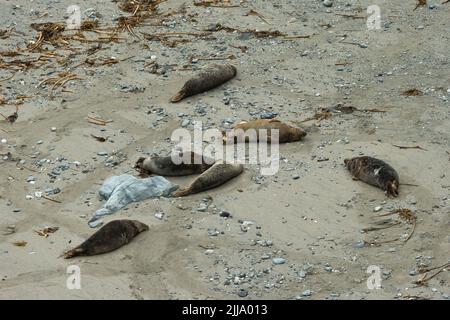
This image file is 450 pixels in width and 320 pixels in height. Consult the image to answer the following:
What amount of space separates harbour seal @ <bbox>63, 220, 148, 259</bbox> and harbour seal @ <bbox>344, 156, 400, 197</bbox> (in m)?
1.79

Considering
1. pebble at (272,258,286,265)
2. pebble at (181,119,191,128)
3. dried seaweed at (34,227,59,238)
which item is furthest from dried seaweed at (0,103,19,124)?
pebble at (272,258,286,265)

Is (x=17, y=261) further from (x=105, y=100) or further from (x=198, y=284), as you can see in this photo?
(x=105, y=100)

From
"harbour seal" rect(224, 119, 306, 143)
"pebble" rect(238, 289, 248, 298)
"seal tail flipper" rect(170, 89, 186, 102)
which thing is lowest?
"seal tail flipper" rect(170, 89, 186, 102)

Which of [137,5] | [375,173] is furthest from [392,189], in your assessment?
[137,5]

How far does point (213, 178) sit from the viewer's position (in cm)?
683

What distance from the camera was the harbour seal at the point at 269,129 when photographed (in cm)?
739

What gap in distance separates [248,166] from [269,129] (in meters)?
0.52

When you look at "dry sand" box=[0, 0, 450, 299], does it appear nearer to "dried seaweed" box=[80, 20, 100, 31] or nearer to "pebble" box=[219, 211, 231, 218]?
"pebble" box=[219, 211, 231, 218]

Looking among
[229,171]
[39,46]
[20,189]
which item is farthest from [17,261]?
[39,46]

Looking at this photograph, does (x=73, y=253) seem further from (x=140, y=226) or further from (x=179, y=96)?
(x=179, y=96)

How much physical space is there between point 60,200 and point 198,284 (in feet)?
5.24

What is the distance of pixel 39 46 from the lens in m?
9.23

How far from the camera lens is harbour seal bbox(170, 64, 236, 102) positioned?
8180 millimetres

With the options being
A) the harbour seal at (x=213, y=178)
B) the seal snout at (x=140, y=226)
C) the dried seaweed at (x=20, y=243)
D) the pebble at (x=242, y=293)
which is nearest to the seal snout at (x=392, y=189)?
the harbour seal at (x=213, y=178)
